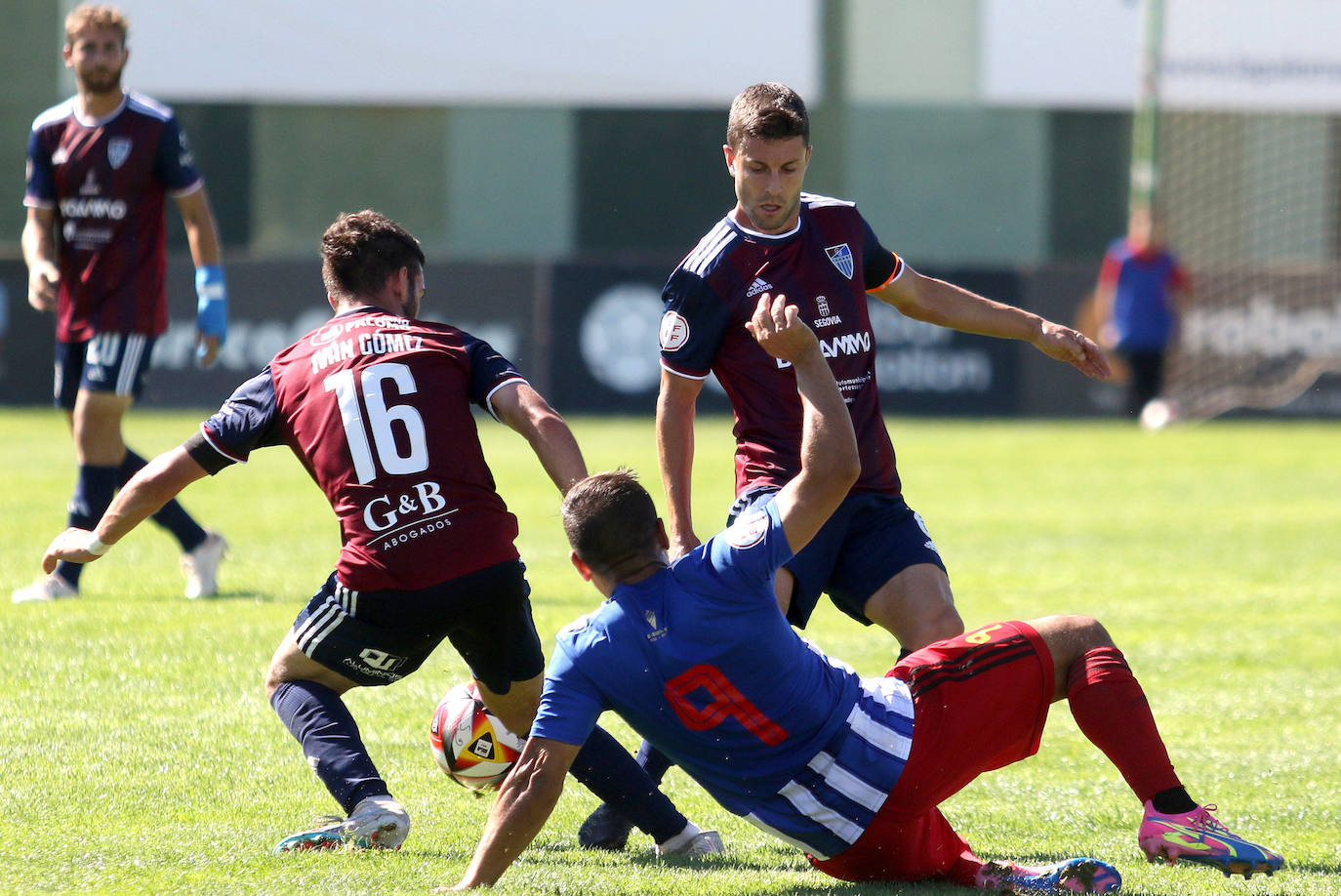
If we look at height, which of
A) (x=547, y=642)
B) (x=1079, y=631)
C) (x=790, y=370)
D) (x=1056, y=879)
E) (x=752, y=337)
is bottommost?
(x=547, y=642)

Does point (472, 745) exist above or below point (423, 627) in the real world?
below

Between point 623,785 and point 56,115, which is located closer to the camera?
point 623,785

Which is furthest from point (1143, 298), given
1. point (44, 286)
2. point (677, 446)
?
point (677, 446)

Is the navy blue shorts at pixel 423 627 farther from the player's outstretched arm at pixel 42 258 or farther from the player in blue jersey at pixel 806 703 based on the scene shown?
the player's outstretched arm at pixel 42 258

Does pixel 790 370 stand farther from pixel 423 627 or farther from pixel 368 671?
pixel 368 671

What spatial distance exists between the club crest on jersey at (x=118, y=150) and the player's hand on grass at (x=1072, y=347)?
15.1 ft

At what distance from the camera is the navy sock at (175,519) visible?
26.1 feet

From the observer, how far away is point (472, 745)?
4.82 meters

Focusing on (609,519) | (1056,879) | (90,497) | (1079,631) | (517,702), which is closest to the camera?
(609,519)

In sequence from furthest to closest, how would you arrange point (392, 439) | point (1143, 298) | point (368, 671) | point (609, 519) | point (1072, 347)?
point (1143, 298)
point (1072, 347)
point (368, 671)
point (392, 439)
point (609, 519)

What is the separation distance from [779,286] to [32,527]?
6871mm

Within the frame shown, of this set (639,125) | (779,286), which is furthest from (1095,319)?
(779,286)

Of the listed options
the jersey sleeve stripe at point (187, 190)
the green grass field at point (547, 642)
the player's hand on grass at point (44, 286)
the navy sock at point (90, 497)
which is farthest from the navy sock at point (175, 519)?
the jersey sleeve stripe at point (187, 190)

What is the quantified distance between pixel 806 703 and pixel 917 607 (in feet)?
3.42
